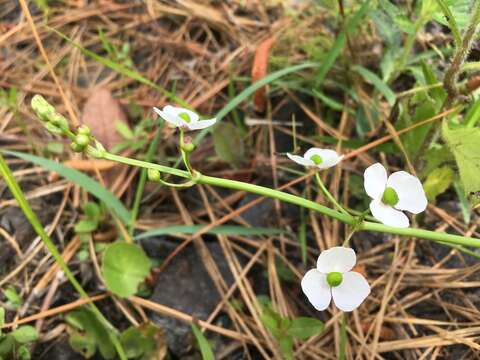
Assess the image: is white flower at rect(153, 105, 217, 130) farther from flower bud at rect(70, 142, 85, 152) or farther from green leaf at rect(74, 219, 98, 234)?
green leaf at rect(74, 219, 98, 234)

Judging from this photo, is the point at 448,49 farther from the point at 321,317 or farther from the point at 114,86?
the point at 114,86

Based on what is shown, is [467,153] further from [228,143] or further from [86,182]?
[86,182]

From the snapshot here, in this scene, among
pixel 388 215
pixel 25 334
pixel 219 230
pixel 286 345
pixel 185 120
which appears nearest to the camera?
pixel 388 215

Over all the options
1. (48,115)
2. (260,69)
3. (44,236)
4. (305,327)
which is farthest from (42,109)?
(260,69)

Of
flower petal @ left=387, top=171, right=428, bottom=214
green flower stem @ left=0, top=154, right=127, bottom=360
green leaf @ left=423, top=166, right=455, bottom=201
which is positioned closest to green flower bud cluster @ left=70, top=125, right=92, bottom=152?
green flower stem @ left=0, top=154, right=127, bottom=360

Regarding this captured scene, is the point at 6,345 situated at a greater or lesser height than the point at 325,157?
lesser

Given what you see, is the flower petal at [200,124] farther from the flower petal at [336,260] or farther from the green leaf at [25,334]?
the green leaf at [25,334]
